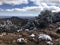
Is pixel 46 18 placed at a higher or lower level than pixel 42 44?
lower

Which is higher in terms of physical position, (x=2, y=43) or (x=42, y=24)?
(x=2, y=43)

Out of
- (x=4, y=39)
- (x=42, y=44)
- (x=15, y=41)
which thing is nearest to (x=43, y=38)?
(x=42, y=44)

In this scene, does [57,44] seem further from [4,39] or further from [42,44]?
[4,39]

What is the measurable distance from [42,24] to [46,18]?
12.8 meters

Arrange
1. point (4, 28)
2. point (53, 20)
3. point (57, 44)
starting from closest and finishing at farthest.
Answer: point (57, 44) → point (4, 28) → point (53, 20)

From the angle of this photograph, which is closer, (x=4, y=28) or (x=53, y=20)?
(x=4, y=28)

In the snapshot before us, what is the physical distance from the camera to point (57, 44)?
139 ft


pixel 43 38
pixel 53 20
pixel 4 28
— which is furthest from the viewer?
pixel 53 20

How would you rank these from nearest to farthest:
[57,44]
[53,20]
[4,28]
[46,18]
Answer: [57,44], [4,28], [46,18], [53,20]

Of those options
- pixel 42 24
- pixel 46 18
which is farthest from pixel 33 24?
pixel 46 18

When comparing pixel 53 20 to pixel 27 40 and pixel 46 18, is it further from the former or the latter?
pixel 27 40

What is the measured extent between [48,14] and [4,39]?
9001 cm

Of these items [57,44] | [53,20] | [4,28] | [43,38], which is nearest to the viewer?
[57,44]

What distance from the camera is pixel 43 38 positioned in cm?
4525
